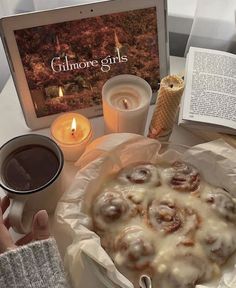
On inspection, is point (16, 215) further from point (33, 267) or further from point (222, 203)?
point (222, 203)

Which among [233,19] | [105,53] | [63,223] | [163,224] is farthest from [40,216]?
[233,19]

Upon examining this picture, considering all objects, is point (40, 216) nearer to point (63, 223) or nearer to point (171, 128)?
point (63, 223)

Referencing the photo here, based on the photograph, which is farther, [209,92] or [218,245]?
[209,92]

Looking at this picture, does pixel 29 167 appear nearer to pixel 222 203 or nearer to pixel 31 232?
pixel 31 232

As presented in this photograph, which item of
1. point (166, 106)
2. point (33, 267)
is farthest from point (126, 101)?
point (33, 267)

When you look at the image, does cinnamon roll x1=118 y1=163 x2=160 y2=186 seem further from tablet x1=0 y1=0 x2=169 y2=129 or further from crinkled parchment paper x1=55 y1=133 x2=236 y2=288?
tablet x1=0 y1=0 x2=169 y2=129

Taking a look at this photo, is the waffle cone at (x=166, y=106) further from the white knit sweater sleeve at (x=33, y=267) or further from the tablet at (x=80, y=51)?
the white knit sweater sleeve at (x=33, y=267)

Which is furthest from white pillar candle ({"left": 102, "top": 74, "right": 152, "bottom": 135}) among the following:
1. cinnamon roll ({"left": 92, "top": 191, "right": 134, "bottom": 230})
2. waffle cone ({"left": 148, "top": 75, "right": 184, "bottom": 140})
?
cinnamon roll ({"left": 92, "top": 191, "right": 134, "bottom": 230})

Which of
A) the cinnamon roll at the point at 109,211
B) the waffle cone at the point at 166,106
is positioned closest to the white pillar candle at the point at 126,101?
the waffle cone at the point at 166,106

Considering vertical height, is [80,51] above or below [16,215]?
above
